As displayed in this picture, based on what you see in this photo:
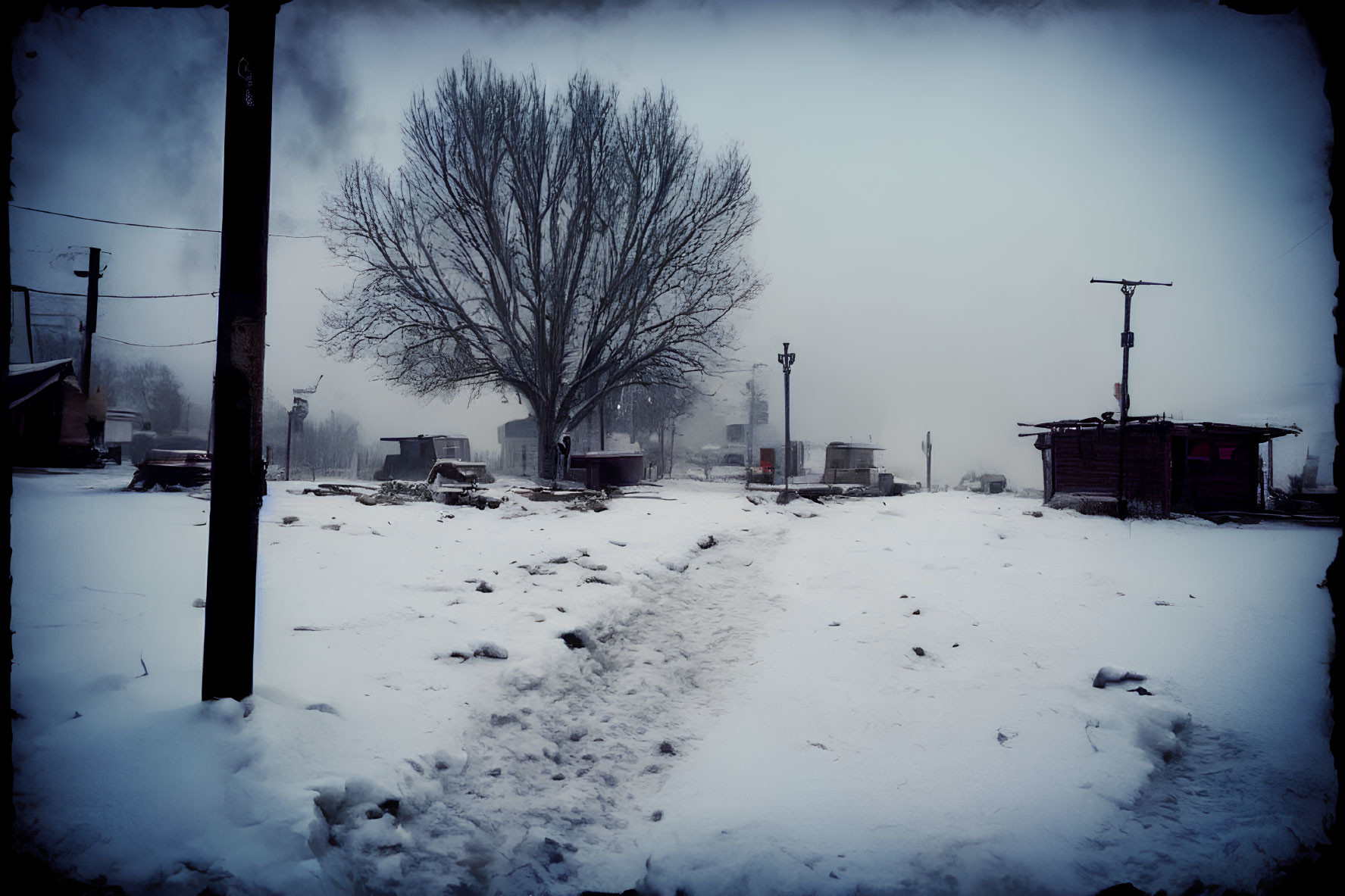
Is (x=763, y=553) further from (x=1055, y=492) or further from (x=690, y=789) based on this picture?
(x=1055, y=492)

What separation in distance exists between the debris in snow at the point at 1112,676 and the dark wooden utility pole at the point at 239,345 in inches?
165

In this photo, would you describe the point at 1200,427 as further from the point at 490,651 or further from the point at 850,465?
the point at 490,651

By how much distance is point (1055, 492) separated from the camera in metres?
16.1

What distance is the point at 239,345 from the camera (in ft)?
6.98

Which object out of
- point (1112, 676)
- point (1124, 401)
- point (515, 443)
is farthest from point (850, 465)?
point (515, 443)

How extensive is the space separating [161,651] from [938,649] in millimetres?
4385

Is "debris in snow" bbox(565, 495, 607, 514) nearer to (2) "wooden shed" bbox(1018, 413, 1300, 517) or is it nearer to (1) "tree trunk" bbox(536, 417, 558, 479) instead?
(1) "tree trunk" bbox(536, 417, 558, 479)

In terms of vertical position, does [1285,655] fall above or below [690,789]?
above

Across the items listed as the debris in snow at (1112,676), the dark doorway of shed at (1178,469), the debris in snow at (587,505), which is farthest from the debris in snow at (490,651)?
the dark doorway of shed at (1178,469)

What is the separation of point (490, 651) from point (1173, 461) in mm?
19082

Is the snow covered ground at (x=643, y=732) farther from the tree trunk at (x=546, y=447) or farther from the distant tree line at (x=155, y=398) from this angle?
the distant tree line at (x=155, y=398)

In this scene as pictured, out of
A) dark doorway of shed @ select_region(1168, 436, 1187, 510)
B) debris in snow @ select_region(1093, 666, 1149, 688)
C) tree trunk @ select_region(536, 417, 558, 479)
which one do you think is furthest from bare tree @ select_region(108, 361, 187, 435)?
dark doorway of shed @ select_region(1168, 436, 1187, 510)

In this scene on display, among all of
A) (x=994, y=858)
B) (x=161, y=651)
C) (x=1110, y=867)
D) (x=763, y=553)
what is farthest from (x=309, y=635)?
(x=763, y=553)

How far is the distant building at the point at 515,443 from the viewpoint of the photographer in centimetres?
4419
